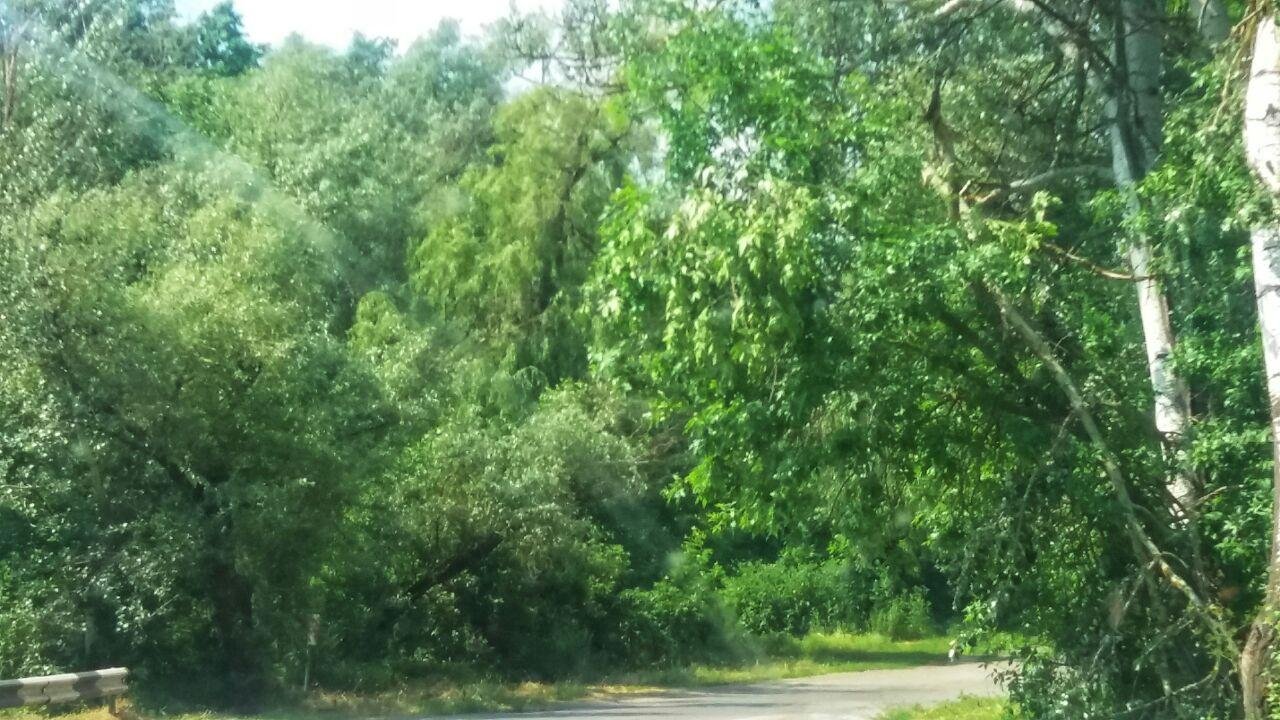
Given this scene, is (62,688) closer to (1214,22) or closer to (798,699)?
(798,699)

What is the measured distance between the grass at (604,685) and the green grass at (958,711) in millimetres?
327

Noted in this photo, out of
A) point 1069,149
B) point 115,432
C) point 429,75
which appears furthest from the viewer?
point 429,75

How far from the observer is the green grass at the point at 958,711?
18.8m

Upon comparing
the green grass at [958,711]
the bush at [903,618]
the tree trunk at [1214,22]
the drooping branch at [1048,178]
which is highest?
the tree trunk at [1214,22]

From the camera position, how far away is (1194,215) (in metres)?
12.3

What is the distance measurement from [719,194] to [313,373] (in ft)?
33.3

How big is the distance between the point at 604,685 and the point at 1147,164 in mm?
14728

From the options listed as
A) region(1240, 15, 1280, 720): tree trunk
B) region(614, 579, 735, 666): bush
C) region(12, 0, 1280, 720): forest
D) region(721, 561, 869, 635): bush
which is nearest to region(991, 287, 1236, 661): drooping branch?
region(12, 0, 1280, 720): forest

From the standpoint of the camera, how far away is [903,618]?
38938 millimetres

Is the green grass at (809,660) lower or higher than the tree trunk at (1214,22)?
lower

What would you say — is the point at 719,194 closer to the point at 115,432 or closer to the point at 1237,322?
the point at 1237,322

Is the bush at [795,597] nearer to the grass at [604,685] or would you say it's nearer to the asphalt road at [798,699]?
the grass at [604,685]

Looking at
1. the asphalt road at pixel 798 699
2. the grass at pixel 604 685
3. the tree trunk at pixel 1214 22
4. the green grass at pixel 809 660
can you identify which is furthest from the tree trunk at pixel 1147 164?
the green grass at pixel 809 660

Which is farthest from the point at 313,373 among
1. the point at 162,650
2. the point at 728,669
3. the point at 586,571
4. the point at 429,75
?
the point at 429,75
